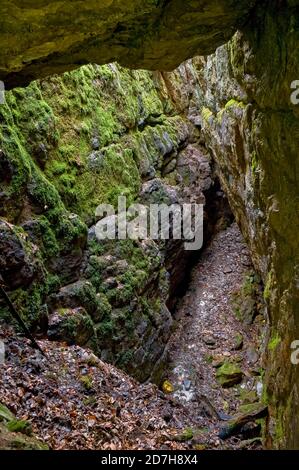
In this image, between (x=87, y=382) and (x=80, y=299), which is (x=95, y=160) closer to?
(x=80, y=299)

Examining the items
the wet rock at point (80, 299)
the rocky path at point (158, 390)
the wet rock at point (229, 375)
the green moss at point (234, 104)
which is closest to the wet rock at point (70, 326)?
the wet rock at point (80, 299)

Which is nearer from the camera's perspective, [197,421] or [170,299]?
[197,421]

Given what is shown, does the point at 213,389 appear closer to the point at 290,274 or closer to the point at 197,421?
the point at 197,421

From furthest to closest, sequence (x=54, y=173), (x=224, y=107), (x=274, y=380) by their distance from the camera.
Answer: (x=54, y=173) → (x=224, y=107) → (x=274, y=380)

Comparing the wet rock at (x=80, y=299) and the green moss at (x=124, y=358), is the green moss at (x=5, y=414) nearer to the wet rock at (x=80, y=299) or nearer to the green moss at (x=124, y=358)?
the wet rock at (x=80, y=299)

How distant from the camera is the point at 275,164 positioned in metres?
6.43

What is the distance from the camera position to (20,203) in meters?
9.20

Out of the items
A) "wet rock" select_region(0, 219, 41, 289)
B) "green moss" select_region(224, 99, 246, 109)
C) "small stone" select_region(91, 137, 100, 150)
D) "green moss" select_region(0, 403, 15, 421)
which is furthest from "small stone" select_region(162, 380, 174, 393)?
"green moss" select_region(224, 99, 246, 109)

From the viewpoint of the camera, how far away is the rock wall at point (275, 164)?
5668mm

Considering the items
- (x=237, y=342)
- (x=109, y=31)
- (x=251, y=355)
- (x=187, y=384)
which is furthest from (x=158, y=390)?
(x=109, y=31)

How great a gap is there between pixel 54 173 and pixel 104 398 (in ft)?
19.8

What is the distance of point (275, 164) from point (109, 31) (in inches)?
130

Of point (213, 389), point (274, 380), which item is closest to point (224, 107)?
point (274, 380)

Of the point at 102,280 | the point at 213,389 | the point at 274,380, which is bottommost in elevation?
the point at 213,389
